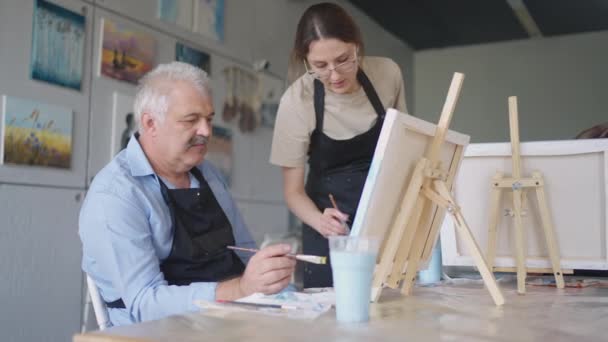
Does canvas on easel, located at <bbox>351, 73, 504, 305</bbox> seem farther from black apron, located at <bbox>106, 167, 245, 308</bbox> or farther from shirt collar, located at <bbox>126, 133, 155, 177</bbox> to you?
shirt collar, located at <bbox>126, 133, 155, 177</bbox>

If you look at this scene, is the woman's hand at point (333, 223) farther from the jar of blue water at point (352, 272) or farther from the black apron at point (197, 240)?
the jar of blue water at point (352, 272)

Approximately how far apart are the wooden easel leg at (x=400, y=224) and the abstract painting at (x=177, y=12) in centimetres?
209

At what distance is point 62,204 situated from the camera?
2453 mm

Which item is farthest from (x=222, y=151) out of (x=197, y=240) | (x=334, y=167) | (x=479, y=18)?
(x=479, y=18)

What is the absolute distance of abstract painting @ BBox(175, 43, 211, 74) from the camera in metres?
3.05

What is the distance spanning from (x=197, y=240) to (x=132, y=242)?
0.87 feet

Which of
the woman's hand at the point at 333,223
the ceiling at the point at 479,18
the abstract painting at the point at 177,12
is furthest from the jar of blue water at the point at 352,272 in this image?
the ceiling at the point at 479,18

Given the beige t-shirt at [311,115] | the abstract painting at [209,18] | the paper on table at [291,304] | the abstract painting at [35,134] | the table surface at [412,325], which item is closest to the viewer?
the table surface at [412,325]

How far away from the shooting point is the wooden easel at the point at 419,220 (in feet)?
3.82

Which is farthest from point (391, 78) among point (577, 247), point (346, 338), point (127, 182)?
point (346, 338)

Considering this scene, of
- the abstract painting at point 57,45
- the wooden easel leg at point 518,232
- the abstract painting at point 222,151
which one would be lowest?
the wooden easel leg at point 518,232

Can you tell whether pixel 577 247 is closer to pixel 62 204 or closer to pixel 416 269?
pixel 416 269

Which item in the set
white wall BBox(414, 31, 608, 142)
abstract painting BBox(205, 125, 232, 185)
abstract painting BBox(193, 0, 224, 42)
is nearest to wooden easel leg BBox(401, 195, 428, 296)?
abstract painting BBox(205, 125, 232, 185)

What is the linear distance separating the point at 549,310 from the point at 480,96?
17.3 ft
